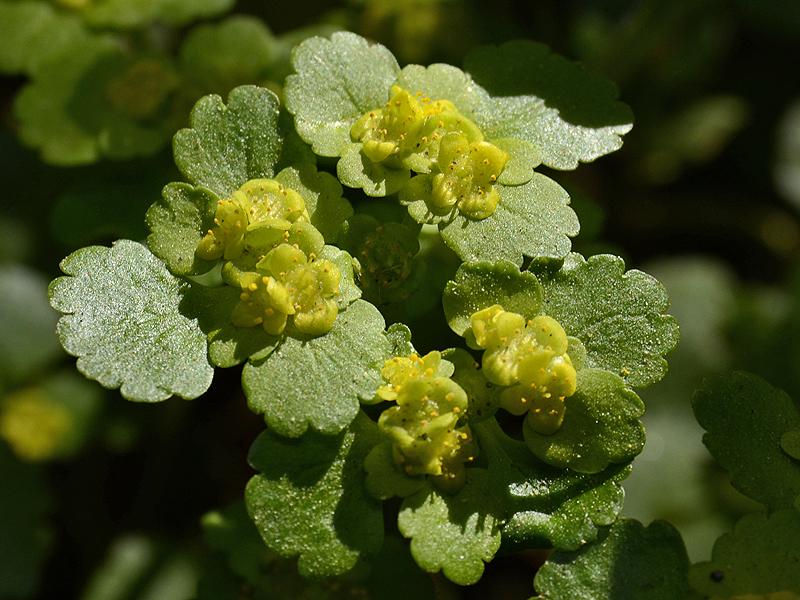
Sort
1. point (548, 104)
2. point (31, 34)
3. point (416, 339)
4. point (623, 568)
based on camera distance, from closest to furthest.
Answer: point (623, 568)
point (548, 104)
point (416, 339)
point (31, 34)

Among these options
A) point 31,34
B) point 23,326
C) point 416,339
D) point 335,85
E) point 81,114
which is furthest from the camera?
point 23,326

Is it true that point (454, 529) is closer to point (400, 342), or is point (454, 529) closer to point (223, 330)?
point (400, 342)

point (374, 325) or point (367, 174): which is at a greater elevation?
point (367, 174)

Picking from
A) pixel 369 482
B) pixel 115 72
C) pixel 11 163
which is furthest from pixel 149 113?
pixel 369 482

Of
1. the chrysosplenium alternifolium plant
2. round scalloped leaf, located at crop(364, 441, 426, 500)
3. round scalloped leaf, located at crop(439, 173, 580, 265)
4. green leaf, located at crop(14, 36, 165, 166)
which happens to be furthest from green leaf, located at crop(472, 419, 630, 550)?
green leaf, located at crop(14, 36, 165, 166)

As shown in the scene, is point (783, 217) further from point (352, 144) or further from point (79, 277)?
point (79, 277)

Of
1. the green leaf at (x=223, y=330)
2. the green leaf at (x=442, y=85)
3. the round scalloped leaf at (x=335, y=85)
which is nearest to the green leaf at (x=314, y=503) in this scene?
the green leaf at (x=223, y=330)

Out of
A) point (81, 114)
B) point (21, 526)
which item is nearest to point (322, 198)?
point (81, 114)
